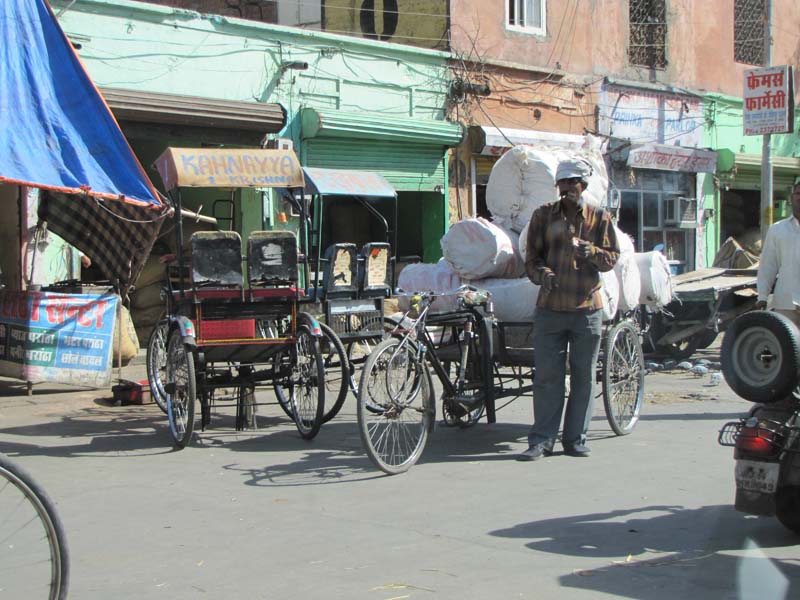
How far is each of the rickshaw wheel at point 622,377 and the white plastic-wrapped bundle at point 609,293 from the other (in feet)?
0.46

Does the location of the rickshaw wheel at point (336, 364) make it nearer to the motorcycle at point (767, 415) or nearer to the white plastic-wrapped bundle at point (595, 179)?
the white plastic-wrapped bundle at point (595, 179)

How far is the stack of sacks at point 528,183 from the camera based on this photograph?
8.54 metres

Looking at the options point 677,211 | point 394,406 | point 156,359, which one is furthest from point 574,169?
point 677,211

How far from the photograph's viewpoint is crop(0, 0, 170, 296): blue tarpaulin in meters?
8.89

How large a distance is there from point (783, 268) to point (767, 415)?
9.24ft

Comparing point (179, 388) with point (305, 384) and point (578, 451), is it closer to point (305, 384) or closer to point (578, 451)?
point (305, 384)

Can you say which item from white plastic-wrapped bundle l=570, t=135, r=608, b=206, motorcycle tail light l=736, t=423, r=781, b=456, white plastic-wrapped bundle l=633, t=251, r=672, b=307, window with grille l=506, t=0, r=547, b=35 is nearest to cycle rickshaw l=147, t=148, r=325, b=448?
white plastic-wrapped bundle l=570, t=135, r=608, b=206

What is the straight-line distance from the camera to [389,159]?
1666cm

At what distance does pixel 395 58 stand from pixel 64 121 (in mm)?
8385

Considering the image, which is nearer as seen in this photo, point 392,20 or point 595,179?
point 595,179

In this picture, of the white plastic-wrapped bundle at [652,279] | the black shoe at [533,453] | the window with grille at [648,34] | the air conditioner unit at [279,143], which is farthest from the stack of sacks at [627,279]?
the window with grille at [648,34]

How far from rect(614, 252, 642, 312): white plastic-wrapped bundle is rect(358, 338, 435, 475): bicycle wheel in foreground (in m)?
2.11

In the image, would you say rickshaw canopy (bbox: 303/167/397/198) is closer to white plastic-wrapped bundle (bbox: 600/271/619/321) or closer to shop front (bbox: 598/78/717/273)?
white plastic-wrapped bundle (bbox: 600/271/619/321)

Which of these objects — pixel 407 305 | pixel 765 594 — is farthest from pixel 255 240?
pixel 765 594
